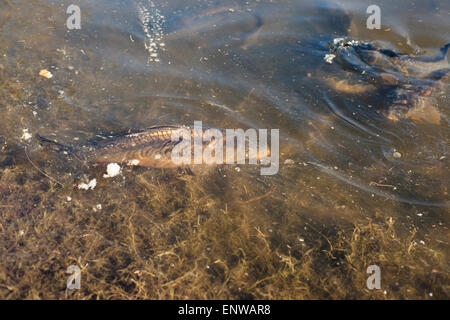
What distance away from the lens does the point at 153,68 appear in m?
4.73

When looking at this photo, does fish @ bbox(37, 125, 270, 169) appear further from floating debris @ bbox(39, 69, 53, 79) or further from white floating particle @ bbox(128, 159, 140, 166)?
floating debris @ bbox(39, 69, 53, 79)

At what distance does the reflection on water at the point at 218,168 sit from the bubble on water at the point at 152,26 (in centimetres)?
3

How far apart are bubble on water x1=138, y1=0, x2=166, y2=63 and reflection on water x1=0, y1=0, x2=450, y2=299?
1.2 inches

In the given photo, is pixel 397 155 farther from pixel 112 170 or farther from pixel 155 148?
pixel 112 170

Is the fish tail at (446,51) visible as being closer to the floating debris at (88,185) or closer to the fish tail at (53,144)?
the floating debris at (88,185)

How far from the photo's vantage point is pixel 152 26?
5.39 metres

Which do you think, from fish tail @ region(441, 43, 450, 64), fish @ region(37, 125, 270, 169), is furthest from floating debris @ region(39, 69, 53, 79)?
fish tail @ region(441, 43, 450, 64)

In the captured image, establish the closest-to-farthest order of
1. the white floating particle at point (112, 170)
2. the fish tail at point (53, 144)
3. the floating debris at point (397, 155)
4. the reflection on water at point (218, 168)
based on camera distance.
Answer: the reflection on water at point (218, 168) < the white floating particle at point (112, 170) < the fish tail at point (53, 144) < the floating debris at point (397, 155)

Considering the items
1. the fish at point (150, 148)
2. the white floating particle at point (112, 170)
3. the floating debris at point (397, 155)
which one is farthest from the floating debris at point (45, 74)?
the floating debris at point (397, 155)

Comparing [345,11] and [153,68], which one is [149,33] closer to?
[153,68]

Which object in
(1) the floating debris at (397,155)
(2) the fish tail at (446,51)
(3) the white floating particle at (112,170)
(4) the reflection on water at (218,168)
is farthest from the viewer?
(2) the fish tail at (446,51)

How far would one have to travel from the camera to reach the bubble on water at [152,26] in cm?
500

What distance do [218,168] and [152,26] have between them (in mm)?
3083
